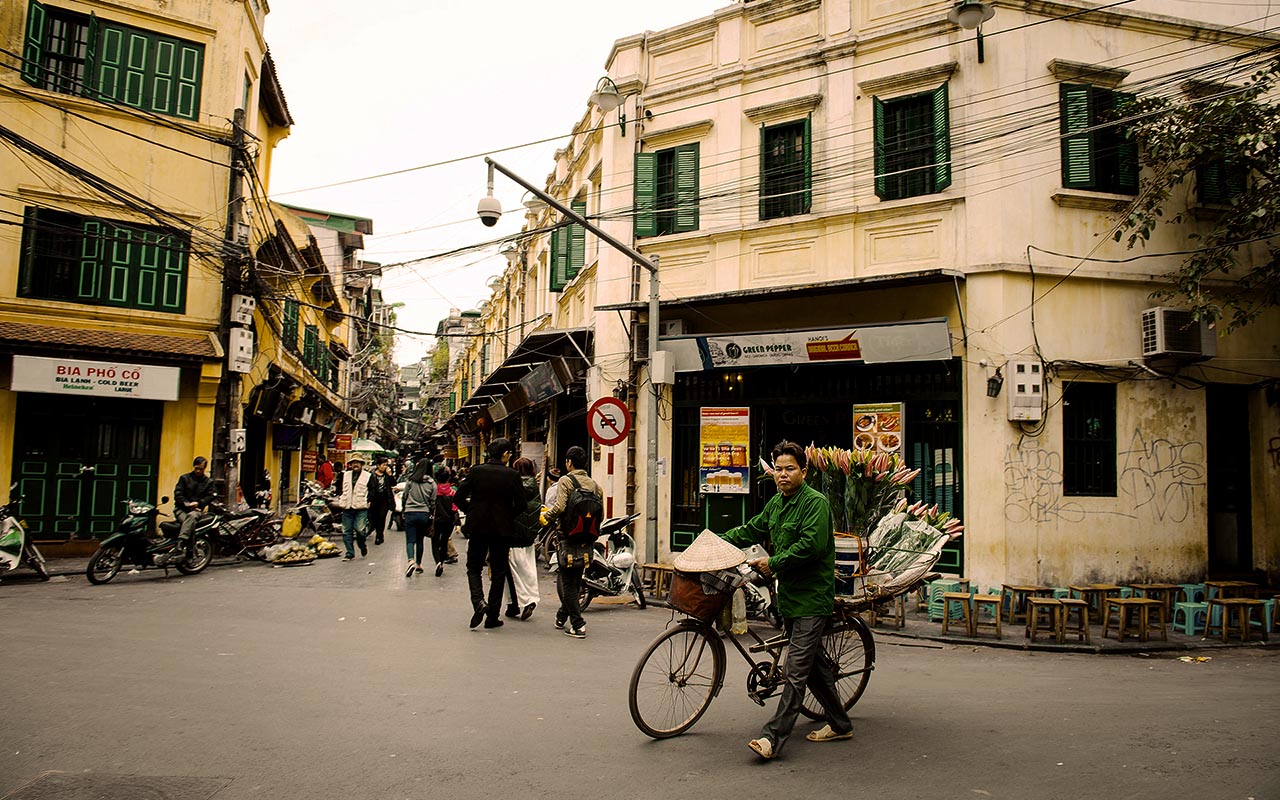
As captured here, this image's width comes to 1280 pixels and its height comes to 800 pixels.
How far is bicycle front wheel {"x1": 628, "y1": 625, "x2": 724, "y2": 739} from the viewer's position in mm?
5348

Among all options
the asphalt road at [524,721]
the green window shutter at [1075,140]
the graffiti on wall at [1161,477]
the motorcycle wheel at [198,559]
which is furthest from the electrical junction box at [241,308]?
the graffiti on wall at [1161,477]

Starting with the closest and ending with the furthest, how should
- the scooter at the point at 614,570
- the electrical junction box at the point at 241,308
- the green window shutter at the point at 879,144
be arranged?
the scooter at the point at 614,570 < the green window shutter at the point at 879,144 < the electrical junction box at the point at 241,308

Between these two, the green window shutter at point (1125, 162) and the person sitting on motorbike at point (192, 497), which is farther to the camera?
the person sitting on motorbike at point (192, 497)

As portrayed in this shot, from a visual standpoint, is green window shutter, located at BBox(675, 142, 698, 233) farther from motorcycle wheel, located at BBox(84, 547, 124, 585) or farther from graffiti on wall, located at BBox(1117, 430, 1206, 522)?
motorcycle wheel, located at BBox(84, 547, 124, 585)

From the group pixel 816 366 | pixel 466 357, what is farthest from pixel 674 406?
pixel 466 357

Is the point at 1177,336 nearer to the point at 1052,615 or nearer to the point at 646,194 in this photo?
the point at 1052,615

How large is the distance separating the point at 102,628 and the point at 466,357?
135 feet

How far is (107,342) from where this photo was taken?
605 inches

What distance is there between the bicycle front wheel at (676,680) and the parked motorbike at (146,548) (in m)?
10.7

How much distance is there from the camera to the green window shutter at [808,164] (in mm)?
14078

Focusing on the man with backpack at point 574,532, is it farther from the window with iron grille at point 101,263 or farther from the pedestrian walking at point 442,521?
the window with iron grille at point 101,263

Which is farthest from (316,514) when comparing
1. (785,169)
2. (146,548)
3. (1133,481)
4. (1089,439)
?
(1133,481)

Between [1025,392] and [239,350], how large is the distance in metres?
14.4

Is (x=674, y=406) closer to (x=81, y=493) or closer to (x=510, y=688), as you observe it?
(x=510, y=688)
